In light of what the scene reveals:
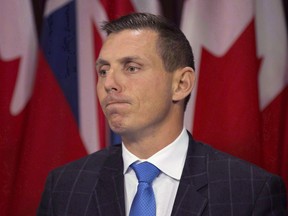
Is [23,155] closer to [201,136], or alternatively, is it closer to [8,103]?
[8,103]

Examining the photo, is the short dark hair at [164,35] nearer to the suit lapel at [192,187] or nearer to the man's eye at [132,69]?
the man's eye at [132,69]

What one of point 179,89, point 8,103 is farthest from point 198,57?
point 8,103

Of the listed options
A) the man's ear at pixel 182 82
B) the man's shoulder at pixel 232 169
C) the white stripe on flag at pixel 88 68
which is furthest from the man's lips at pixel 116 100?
the white stripe on flag at pixel 88 68

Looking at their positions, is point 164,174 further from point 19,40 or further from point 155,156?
point 19,40

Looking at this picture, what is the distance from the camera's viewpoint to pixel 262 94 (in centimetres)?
167

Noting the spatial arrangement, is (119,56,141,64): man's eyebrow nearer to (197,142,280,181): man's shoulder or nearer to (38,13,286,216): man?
(38,13,286,216): man

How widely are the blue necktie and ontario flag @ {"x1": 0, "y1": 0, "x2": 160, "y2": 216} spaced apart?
38 centimetres

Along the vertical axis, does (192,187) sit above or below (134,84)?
below

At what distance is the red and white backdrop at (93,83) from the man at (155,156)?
0.26 meters

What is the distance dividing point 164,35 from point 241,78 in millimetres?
371

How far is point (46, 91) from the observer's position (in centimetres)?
167

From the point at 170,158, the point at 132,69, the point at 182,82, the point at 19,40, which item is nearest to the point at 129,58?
the point at 132,69

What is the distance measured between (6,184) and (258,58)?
2.70 feet

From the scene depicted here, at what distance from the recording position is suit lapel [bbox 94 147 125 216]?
1309mm
